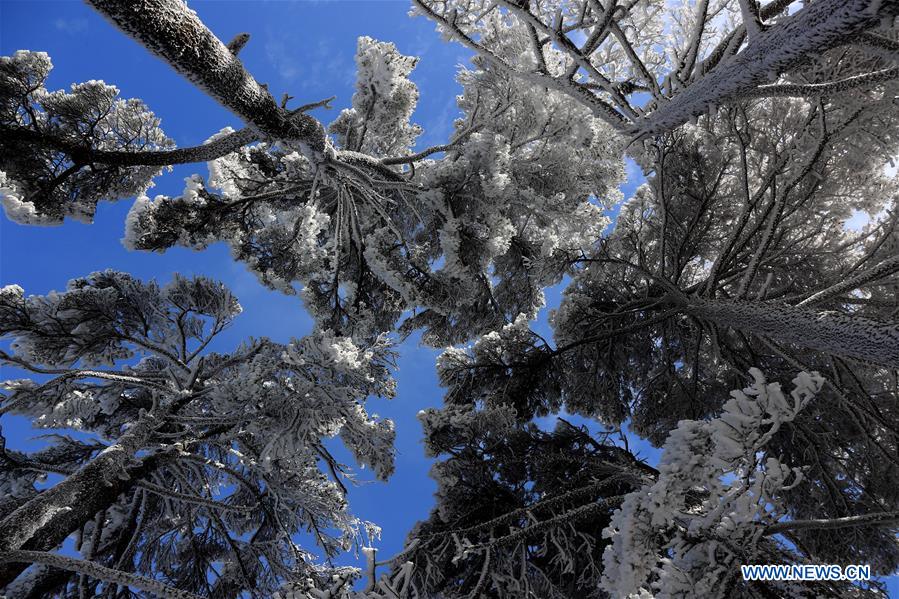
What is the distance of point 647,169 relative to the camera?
7855 millimetres

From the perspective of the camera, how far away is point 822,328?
13.8 ft

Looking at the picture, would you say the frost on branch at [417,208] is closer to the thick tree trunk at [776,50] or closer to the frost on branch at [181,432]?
the frost on branch at [181,432]

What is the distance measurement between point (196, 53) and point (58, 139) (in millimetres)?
4161

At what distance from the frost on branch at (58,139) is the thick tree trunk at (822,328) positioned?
28.2 ft

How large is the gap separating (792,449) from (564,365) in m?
4.02

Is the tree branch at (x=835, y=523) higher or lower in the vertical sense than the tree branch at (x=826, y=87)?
lower

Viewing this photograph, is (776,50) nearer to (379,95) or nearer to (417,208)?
(379,95)

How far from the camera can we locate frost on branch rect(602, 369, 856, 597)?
2342 millimetres

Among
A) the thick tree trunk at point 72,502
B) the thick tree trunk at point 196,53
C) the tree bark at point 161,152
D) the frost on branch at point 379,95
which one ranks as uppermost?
the frost on branch at point 379,95

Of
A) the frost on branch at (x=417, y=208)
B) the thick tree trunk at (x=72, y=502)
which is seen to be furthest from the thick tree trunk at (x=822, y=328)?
the thick tree trunk at (x=72, y=502)

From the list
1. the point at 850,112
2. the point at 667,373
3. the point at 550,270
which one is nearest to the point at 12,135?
the point at 550,270

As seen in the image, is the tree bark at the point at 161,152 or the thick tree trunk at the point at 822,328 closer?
the thick tree trunk at the point at 822,328

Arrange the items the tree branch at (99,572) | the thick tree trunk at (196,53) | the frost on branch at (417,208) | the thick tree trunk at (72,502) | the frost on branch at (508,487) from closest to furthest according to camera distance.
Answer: the thick tree trunk at (196,53) → the tree branch at (99,572) → the thick tree trunk at (72,502) → the frost on branch at (508,487) → the frost on branch at (417,208)

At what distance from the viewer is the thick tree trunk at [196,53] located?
296 centimetres
